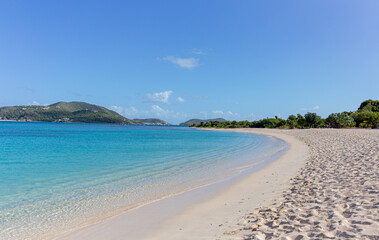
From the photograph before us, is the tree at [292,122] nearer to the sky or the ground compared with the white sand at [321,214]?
nearer to the sky

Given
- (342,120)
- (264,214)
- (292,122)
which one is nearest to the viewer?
(264,214)

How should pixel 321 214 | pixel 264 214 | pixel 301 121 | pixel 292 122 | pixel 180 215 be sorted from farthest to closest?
1. pixel 292 122
2. pixel 301 121
3. pixel 180 215
4. pixel 264 214
5. pixel 321 214

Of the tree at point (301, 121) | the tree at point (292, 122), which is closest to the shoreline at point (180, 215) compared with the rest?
the tree at point (301, 121)

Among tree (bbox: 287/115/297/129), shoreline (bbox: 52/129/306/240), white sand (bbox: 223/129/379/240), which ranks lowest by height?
shoreline (bbox: 52/129/306/240)

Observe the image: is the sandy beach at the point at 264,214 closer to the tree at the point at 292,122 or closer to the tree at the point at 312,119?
the tree at the point at 312,119

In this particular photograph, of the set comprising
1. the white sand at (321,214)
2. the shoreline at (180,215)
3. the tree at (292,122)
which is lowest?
the shoreline at (180,215)

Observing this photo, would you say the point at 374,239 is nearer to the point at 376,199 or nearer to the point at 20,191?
the point at 376,199

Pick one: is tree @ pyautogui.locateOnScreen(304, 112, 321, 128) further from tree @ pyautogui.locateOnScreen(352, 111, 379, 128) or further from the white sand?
the white sand

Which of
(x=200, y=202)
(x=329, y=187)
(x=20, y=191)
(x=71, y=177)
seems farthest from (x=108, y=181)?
(x=329, y=187)

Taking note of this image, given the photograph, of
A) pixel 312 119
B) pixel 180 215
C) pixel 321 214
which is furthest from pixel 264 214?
pixel 312 119

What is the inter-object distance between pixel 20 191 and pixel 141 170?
611 cm

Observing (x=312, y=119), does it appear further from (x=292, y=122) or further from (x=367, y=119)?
(x=367, y=119)

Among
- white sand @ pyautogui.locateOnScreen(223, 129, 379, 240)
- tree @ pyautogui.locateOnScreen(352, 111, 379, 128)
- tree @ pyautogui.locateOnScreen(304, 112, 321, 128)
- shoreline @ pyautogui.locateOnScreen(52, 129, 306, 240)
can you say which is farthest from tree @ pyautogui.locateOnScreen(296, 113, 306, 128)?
white sand @ pyautogui.locateOnScreen(223, 129, 379, 240)

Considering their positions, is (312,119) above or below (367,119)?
above
